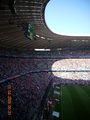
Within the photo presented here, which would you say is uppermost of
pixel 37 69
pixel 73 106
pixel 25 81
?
pixel 73 106

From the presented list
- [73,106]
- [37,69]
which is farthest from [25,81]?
[73,106]

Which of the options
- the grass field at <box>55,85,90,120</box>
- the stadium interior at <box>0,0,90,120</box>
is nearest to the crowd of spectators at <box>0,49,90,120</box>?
the stadium interior at <box>0,0,90,120</box>

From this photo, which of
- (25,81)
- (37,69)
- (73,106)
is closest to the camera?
(73,106)

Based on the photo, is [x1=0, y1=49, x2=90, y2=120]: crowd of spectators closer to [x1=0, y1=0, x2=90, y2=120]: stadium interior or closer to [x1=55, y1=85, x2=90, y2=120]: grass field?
[x1=0, y1=0, x2=90, y2=120]: stadium interior

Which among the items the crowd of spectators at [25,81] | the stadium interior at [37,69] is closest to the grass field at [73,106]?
the stadium interior at [37,69]

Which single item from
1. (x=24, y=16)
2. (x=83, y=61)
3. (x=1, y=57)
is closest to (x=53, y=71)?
(x=83, y=61)

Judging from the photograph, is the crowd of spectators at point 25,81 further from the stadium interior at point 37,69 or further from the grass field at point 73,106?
the grass field at point 73,106

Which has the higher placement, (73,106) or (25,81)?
(73,106)

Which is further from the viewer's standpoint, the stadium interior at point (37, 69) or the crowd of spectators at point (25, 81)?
the crowd of spectators at point (25, 81)

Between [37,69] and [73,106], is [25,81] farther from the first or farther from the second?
[73,106]

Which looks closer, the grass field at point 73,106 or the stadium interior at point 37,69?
the stadium interior at point 37,69
